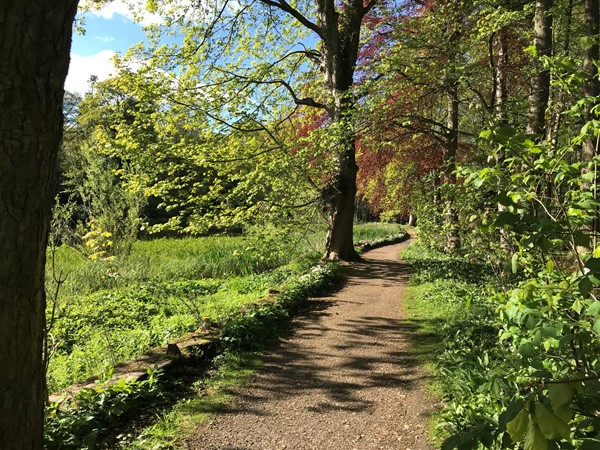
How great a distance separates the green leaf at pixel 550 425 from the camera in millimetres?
1085

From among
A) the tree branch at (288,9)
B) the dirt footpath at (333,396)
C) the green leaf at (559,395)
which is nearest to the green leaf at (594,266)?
the green leaf at (559,395)

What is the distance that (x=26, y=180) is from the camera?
5.60ft

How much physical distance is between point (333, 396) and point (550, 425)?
10.8ft

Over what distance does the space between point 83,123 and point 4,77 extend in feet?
121

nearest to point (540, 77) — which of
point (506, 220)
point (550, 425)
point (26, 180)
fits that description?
point (506, 220)

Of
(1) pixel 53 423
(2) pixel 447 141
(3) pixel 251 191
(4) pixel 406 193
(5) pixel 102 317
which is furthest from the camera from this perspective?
(4) pixel 406 193

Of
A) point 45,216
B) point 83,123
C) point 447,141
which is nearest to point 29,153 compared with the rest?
point 45,216

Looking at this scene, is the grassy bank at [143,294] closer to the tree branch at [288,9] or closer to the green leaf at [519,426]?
the green leaf at [519,426]

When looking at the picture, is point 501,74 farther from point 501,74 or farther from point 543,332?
point 543,332

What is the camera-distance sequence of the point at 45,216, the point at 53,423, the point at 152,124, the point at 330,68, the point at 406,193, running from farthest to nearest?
the point at 406,193
the point at 330,68
the point at 152,124
the point at 53,423
the point at 45,216

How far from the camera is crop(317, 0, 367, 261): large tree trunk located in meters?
11.3

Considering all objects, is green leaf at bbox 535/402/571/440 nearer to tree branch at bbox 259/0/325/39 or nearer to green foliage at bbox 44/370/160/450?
green foliage at bbox 44/370/160/450

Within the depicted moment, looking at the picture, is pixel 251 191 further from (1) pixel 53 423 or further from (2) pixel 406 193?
(2) pixel 406 193

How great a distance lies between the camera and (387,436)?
343cm
